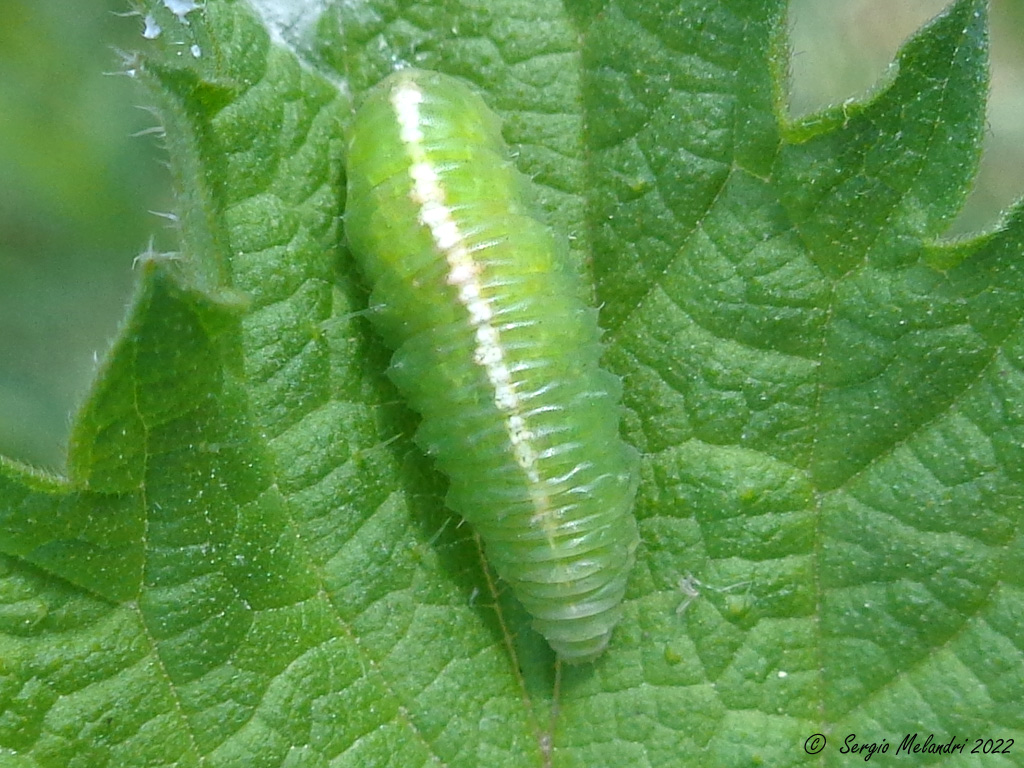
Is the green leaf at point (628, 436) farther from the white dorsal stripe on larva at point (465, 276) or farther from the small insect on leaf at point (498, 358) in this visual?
the white dorsal stripe on larva at point (465, 276)

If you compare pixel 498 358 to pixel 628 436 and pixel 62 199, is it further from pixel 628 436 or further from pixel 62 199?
pixel 62 199

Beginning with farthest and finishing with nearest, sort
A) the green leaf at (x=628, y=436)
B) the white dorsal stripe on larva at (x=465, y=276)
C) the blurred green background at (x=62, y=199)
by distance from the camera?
the blurred green background at (x=62, y=199)
the white dorsal stripe on larva at (x=465, y=276)
the green leaf at (x=628, y=436)

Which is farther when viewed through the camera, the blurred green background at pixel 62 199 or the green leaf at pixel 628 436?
the blurred green background at pixel 62 199

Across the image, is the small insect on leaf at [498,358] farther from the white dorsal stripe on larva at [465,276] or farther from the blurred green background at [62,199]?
the blurred green background at [62,199]

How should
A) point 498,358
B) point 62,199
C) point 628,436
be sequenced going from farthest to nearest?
point 62,199 → point 628,436 → point 498,358

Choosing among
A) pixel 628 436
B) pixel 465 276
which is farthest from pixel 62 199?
pixel 628 436

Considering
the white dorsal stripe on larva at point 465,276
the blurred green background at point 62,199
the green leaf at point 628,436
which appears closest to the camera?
the green leaf at point 628,436

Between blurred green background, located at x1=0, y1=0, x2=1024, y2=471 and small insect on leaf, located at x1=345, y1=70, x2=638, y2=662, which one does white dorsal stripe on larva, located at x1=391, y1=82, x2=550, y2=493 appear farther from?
blurred green background, located at x1=0, y1=0, x2=1024, y2=471

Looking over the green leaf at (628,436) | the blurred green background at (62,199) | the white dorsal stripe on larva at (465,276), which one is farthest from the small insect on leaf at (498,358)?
the blurred green background at (62,199)
